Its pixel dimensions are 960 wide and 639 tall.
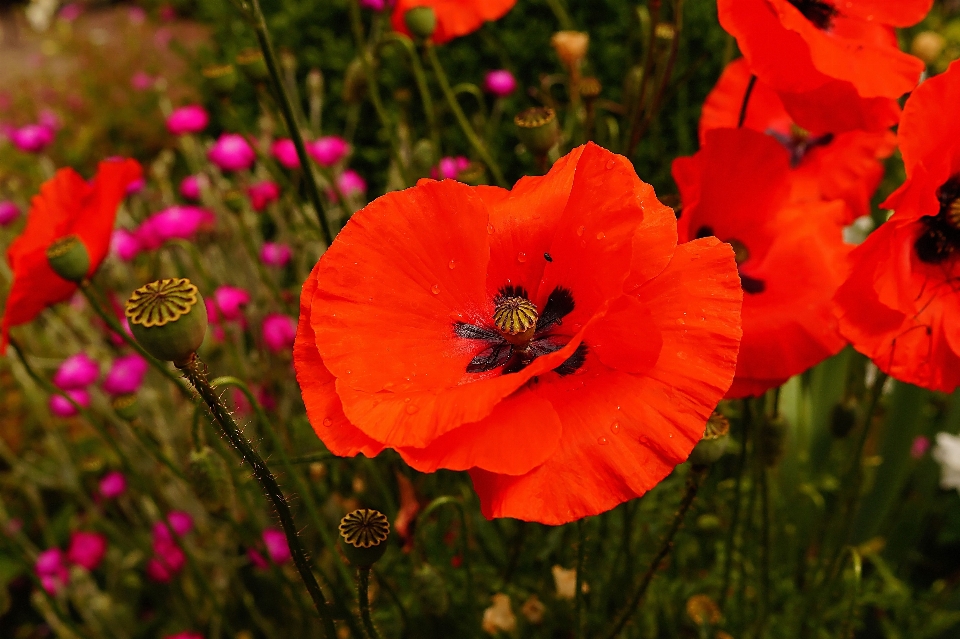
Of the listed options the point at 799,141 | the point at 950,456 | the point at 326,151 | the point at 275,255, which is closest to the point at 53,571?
the point at 275,255

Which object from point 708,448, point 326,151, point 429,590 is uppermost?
point 708,448

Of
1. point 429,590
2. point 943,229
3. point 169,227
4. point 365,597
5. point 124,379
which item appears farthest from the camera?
point 169,227

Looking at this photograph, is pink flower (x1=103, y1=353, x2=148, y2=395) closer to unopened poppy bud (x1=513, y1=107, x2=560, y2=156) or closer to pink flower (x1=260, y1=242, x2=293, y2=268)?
pink flower (x1=260, y1=242, x2=293, y2=268)

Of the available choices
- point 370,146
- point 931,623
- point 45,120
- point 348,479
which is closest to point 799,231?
point 931,623

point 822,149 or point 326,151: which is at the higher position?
point 822,149

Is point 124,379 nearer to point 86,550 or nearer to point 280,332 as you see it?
point 280,332

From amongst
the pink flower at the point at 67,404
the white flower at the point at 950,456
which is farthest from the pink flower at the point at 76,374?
the white flower at the point at 950,456

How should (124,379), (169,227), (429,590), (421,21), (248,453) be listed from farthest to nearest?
(169,227)
(124,379)
(421,21)
(429,590)
(248,453)

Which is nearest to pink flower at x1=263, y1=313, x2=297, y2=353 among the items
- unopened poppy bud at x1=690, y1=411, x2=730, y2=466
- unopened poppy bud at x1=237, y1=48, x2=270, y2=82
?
unopened poppy bud at x1=237, y1=48, x2=270, y2=82
